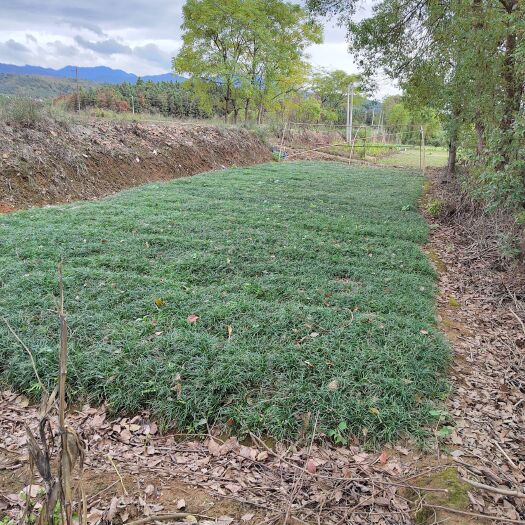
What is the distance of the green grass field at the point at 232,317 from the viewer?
98.0 inches

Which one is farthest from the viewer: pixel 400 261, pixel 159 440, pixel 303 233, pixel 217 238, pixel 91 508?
pixel 303 233

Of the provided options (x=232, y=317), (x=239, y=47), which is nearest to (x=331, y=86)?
(x=239, y=47)

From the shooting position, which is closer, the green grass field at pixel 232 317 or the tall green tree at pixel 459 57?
the green grass field at pixel 232 317

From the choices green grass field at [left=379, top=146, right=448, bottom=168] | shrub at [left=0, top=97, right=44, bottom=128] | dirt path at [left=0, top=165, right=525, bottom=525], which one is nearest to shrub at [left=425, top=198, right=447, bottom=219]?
dirt path at [left=0, top=165, right=525, bottom=525]

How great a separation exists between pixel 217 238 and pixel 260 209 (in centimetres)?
186

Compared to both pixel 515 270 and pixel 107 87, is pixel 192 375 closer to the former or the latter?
pixel 515 270

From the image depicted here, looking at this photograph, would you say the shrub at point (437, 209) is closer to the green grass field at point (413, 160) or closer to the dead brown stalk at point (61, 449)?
the dead brown stalk at point (61, 449)

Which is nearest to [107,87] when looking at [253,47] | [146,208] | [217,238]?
[253,47]

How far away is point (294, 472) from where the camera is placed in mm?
2080

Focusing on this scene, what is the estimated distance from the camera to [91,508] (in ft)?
5.98

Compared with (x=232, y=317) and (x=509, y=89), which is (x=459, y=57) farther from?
(x=232, y=317)

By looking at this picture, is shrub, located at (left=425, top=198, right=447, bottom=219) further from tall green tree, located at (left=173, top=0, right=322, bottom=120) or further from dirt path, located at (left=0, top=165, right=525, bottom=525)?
tall green tree, located at (left=173, top=0, right=322, bottom=120)

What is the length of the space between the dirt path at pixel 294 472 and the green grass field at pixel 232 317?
0.13 meters

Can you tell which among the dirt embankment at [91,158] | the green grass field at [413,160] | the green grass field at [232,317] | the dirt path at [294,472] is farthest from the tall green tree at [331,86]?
the dirt path at [294,472]
